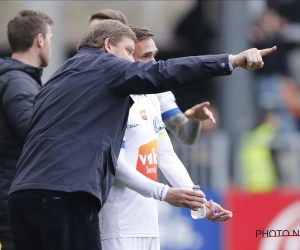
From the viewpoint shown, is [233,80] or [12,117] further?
[233,80]

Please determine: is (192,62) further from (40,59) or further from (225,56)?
(40,59)

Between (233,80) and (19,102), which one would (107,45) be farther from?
(233,80)

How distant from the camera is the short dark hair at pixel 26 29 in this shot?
6629 mm

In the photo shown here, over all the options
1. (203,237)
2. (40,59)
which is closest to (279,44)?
(203,237)

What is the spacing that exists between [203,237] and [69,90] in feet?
19.2

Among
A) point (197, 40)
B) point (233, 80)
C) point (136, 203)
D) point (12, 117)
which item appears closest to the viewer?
point (136, 203)

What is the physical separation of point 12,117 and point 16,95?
0.50 ft

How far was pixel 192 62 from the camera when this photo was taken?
16.8 ft

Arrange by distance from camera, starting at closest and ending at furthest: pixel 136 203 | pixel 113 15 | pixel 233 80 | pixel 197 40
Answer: pixel 136 203 → pixel 113 15 → pixel 233 80 → pixel 197 40

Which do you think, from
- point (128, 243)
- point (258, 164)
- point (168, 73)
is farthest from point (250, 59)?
point (258, 164)

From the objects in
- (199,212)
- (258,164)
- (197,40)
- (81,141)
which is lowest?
(199,212)

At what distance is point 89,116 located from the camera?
527 centimetres

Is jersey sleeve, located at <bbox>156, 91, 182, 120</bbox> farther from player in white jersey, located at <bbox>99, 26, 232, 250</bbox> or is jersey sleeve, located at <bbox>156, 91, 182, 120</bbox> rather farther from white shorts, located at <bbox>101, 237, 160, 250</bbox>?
white shorts, located at <bbox>101, 237, 160, 250</bbox>

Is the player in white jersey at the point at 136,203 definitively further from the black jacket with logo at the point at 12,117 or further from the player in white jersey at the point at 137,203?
the black jacket with logo at the point at 12,117
